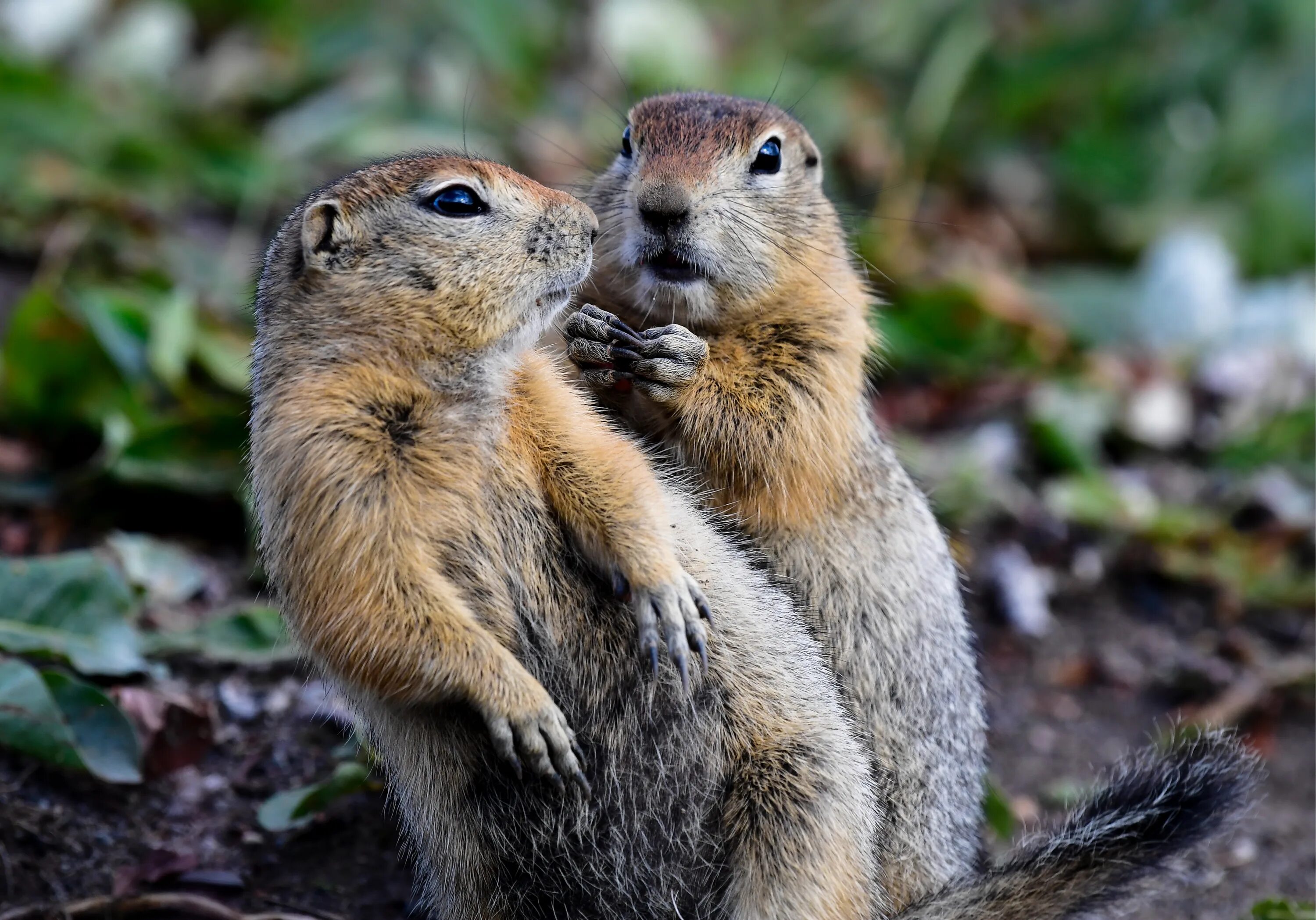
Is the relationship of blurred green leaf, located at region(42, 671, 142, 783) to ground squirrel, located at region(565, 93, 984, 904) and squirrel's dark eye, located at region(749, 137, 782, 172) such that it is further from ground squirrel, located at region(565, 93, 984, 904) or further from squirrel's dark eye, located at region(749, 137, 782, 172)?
squirrel's dark eye, located at region(749, 137, 782, 172)

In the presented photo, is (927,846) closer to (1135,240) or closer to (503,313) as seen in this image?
(503,313)

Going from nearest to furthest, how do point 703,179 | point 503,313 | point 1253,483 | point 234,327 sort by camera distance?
point 503,313
point 703,179
point 234,327
point 1253,483

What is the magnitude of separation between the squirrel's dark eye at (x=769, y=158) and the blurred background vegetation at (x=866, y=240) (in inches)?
30.0

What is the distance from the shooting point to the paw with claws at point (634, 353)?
11.7ft

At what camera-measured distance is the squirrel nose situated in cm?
372

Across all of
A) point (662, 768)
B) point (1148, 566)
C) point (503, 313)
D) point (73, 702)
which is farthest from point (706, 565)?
point (1148, 566)

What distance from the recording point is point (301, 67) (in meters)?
8.70

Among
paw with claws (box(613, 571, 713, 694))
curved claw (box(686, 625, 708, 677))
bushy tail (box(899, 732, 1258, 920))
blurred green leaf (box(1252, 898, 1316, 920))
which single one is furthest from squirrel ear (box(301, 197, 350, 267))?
blurred green leaf (box(1252, 898, 1316, 920))

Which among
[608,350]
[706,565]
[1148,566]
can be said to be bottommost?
[1148,566]

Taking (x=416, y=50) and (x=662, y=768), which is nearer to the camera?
(x=662, y=768)

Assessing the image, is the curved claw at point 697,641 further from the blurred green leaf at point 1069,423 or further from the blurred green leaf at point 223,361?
the blurred green leaf at point 1069,423

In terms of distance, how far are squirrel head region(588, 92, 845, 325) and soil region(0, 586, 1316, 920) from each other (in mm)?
1724

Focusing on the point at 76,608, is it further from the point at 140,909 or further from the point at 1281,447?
the point at 1281,447

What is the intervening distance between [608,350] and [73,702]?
1790mm
